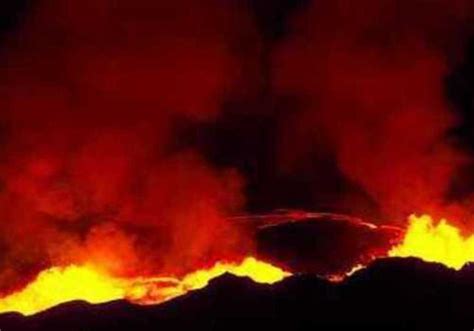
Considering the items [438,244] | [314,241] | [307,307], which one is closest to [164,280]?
[307,307]

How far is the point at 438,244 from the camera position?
1938 centimetres

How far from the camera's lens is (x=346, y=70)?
22516 mm

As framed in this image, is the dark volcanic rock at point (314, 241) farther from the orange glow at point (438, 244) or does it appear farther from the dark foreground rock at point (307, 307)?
the dark foreground rock at point (307, 307)

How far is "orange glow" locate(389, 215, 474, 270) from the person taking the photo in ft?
63.3

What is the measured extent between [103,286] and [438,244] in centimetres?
478

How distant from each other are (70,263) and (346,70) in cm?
551

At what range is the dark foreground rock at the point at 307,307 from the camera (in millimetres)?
17828

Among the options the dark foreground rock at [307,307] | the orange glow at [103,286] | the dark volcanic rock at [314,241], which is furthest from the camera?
the dark volcanic rock at [314,241]

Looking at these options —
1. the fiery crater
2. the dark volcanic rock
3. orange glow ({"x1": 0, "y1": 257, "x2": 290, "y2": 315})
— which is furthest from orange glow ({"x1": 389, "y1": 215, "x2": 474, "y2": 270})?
the dark volcanic rock

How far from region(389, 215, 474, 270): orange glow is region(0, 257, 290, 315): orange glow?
197 centimetres

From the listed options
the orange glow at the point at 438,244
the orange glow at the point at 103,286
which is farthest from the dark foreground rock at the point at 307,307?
the orange glow at the point at 438,244

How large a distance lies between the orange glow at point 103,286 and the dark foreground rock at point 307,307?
2.22 feet

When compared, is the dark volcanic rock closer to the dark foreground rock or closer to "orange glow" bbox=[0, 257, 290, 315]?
"orange glow" bbox=[0, 257, 290, 315]

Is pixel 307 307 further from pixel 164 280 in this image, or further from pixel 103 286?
pixel 103 286
